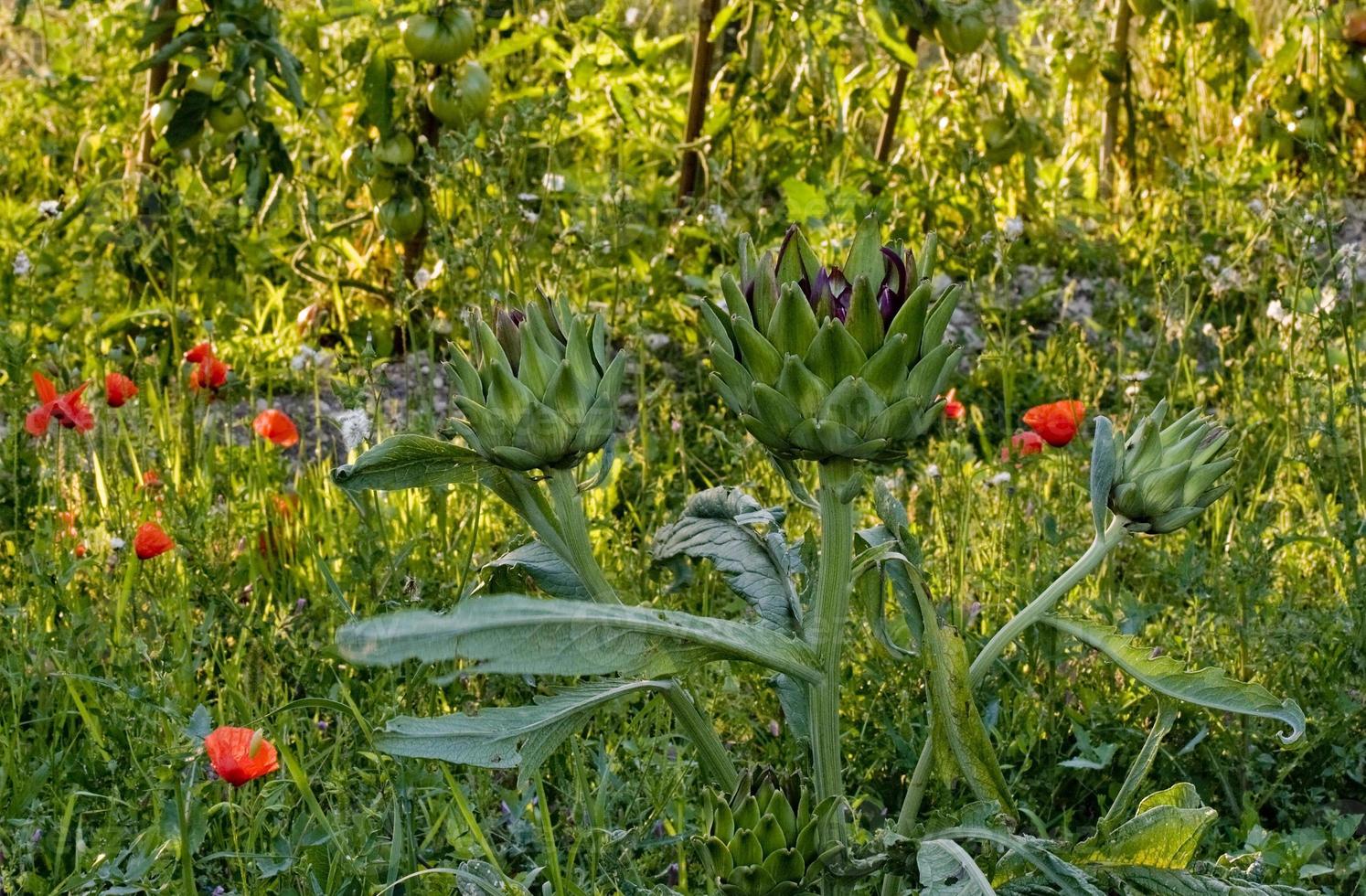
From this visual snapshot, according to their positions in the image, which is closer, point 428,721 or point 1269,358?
point 428,721

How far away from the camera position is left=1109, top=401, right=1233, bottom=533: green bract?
1287 mm

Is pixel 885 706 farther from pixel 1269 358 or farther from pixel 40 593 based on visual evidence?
pixel 1269 358

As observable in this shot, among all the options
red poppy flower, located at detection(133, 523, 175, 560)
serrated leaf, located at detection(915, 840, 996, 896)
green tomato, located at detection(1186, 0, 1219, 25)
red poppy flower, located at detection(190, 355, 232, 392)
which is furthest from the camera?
green tomato, located at detection(1186, 0, 1219, 25)

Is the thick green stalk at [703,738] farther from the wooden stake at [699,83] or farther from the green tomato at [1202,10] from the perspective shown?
the green tomato at [1202,10]

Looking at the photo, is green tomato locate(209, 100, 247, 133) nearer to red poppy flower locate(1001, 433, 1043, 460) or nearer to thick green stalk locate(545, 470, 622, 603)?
red poppy flower locate(1001, 433, 1043, 460)

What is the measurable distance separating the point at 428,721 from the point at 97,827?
80 centimetres

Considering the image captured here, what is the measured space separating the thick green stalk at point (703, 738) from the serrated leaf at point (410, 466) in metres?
0.27

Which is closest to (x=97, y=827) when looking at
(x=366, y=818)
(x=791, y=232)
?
(x=366, y=818)

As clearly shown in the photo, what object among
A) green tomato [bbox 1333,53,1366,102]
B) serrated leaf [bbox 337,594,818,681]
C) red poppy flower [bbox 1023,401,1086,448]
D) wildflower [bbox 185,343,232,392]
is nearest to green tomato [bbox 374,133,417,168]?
wildflower [bbox 185,343,232,392]

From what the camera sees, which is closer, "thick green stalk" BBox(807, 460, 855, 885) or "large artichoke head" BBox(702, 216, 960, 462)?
"large artichoke head" BBox(702, 216, 960, 462)

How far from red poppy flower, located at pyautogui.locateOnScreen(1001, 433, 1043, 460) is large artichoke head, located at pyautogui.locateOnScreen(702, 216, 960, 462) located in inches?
53.0

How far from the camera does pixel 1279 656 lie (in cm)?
213

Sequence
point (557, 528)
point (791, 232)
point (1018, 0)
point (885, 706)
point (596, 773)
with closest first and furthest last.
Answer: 1. point (791, 232)
2. point (557, 528)
3. point (596, 773)
4. point (885, 706)
5. point (1018, 0)

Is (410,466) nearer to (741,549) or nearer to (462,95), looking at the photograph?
(741,549)
